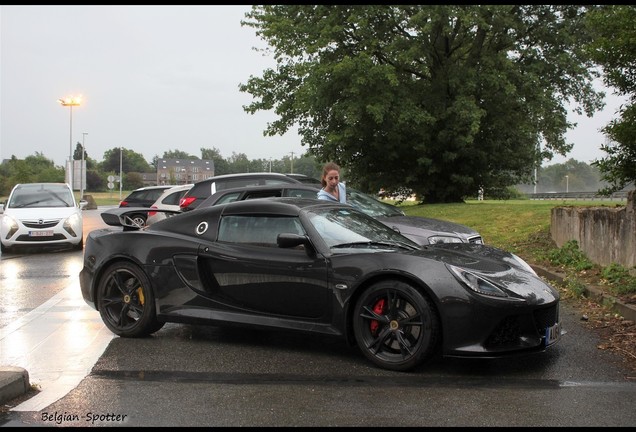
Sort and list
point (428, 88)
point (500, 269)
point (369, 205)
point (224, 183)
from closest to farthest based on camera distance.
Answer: point (500, 269)
point (369, 205)
point (224, 183)
point (428, 88)

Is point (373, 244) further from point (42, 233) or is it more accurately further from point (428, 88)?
point (428, 88)

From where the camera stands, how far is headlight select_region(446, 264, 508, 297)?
4.73 metres

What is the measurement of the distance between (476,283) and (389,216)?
17.4 feet

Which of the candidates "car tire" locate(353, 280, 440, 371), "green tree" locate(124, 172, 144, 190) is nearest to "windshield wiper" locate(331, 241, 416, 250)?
"car tire" locate(353, 280, 440, 371)

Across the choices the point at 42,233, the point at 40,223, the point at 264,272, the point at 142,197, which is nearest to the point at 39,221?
the point at 40,223

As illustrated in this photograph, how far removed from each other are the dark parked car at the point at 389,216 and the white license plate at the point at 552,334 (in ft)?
11.6

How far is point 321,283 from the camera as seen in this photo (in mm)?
5172

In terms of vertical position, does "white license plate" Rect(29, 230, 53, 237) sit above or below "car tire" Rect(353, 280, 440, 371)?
above

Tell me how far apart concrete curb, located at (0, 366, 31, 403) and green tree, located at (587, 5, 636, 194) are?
673 cm

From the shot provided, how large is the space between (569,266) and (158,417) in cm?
764

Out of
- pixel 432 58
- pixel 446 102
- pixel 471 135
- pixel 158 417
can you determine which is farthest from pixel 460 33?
pixel 158 417

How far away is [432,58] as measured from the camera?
1107 inches

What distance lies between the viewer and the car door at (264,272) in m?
5.23

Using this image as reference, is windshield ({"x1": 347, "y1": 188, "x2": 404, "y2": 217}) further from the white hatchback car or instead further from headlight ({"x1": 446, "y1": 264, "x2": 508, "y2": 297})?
the white hatchback car
